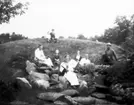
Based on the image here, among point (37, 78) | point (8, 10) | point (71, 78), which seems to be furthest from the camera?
point (8, 10)

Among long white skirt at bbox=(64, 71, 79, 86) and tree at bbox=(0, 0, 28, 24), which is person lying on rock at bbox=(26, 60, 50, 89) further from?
tree at bbox=(0, 0, 28, 24)

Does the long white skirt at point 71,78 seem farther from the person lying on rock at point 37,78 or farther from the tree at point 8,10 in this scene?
the tree at point 8,10

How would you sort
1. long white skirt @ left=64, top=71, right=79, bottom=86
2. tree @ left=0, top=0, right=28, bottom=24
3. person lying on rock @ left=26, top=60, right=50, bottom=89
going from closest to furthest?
person lying on rock @ left=26, top=60, right=50, bottom=89 < long white skirt @ left=64, top=71, right=79, bottom=86 < tree @ left=0, top=0, right=28, bottom=24

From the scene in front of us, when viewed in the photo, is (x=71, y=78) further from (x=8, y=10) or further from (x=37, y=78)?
(x=8, y=10)

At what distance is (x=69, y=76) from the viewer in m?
13.0

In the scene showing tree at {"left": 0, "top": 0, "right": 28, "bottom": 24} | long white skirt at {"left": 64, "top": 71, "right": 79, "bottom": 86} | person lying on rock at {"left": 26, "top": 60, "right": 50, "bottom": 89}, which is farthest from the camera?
tree at {"left": 0, "top": 0, "right": 28, "bottom": 24}

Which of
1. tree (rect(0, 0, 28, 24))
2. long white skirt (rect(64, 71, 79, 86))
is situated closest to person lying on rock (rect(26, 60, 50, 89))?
long white skirt (rect(64, 71, 79, 86))

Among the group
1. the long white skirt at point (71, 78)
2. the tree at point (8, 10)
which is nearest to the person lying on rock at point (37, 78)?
the long white skirt at point (71, 78)

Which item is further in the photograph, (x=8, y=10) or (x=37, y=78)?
(x=8, y=10)

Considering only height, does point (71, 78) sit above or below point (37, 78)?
below

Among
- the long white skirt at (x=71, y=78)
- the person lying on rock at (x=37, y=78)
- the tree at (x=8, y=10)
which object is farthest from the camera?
the tree at (x=8, y=10)

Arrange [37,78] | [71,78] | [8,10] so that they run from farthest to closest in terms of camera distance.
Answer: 1. [8,10]
2. [71,78]
3. [37,78]

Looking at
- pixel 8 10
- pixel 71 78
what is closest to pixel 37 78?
→ pixel 71 78

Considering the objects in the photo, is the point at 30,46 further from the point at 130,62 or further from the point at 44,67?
the point at 130,62
